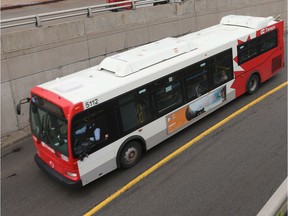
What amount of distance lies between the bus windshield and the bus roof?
51 centimetres

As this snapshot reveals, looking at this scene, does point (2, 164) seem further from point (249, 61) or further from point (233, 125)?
point (249, 61)

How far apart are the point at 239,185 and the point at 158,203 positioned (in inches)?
70.8

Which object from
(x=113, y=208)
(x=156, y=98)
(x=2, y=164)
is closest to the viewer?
(x=113, y=208)

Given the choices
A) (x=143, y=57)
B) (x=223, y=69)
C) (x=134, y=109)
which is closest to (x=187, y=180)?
(x=134, y=109)

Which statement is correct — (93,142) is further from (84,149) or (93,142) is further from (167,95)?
(167,95)

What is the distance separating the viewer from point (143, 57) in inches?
339

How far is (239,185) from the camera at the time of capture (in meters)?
7.35

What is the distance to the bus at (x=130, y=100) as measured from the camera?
721 cm

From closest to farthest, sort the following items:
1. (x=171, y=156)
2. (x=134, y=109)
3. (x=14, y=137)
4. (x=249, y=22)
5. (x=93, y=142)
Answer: (x=93, y=142), (x=134, y=109), (x=171, y=156), (x=14, y=137), (x=249, y=22)

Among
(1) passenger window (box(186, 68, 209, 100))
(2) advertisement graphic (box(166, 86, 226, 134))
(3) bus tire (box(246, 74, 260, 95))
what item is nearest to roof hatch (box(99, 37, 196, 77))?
(1) passenger window (box(186, 68, 209, 100))

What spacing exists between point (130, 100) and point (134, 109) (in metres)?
0.26

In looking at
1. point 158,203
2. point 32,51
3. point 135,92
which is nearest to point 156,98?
point 135,92

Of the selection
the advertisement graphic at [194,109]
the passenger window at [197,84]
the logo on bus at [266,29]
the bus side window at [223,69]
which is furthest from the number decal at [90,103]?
the logo on bus at [266,29]

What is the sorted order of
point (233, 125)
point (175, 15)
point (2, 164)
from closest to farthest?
point (2, 164)
point (233, 125)
point (175, 15)
